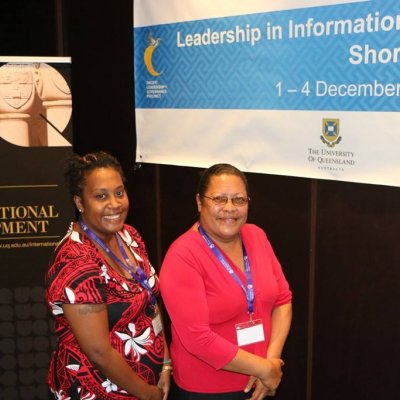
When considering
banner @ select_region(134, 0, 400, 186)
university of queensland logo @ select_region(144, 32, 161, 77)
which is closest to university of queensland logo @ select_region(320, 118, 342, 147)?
banner @ select_region(134, 0, 400, 186)

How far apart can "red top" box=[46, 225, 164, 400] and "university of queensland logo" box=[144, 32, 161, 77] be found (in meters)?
1.46

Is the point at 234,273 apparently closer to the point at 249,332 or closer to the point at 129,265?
the point at 249,332

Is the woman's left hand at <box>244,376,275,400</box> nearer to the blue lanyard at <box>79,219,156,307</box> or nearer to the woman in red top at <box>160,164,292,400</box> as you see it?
the woman in red top at <box>160,164,292,400</box>

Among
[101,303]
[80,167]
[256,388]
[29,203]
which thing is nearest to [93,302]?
[101,303]

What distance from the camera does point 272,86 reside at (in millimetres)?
2572

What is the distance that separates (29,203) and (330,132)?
65.5 inches

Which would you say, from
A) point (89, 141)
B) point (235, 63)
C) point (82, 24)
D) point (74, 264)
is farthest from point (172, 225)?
point (74, 264)

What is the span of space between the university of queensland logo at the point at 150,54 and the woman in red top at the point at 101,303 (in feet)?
4.22

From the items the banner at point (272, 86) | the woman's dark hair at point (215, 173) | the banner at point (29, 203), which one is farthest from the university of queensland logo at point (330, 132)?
the banner at point (29, 203)

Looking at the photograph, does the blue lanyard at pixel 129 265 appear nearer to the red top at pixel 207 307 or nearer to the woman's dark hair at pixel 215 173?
the red top at pixel 207 307

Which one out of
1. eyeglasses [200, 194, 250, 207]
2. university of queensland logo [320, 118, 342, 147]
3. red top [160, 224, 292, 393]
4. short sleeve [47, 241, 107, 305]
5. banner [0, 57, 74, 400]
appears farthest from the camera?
banner [0, 57, 74, 400]

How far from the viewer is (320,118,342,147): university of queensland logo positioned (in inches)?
93.4

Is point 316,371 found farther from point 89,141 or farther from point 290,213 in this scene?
point 89,141

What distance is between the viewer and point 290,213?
276cm
